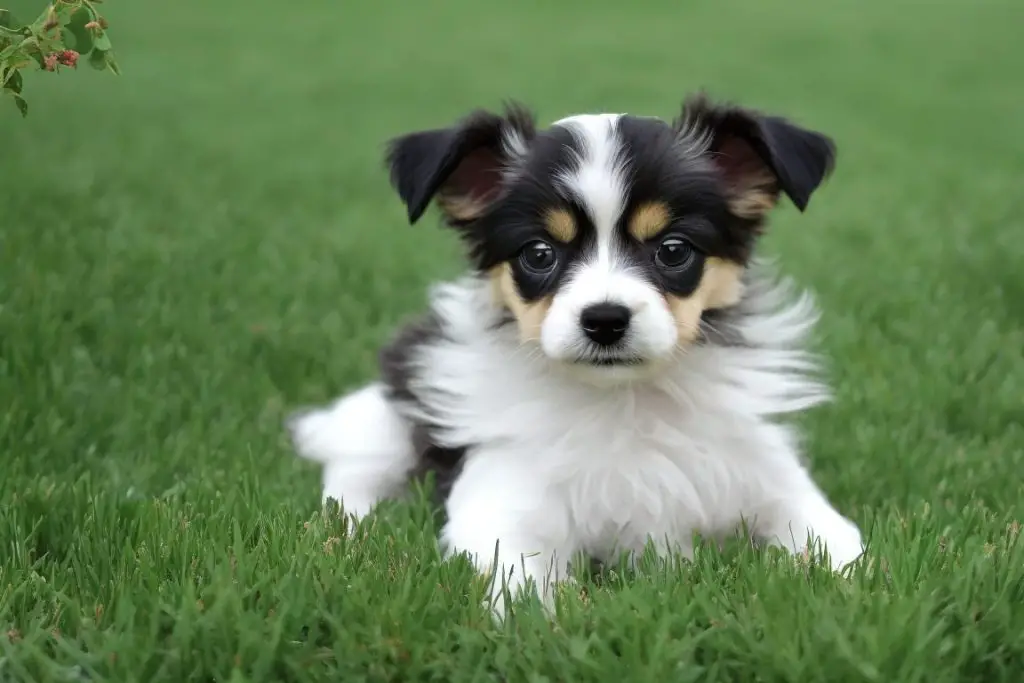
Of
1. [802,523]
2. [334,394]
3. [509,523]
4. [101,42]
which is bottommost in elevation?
[334,394]

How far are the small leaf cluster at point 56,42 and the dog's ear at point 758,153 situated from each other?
71.5 inches

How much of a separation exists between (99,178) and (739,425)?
23.6ft

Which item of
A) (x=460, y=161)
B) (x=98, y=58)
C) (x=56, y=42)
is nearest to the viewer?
(x=56, y=42)

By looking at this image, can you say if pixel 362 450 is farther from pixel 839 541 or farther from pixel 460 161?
pixel 839 541

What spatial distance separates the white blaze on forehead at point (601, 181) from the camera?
342 cm

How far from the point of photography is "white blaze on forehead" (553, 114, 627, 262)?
342cm

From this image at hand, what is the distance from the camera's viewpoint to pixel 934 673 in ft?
8.40

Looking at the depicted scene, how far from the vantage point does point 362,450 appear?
457 centimetres

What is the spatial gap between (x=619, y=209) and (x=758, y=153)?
0.59 metres

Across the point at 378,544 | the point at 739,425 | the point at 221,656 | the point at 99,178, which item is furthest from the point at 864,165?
the point at 221,656

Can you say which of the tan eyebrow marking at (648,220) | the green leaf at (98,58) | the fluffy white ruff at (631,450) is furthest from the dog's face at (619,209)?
the green leaf at (98,58)

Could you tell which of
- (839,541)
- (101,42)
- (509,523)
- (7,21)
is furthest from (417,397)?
(7,21)

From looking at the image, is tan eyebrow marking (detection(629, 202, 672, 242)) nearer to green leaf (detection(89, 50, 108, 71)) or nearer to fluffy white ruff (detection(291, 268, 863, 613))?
fluffy white ruff (detection(291, 268, 863, 613))

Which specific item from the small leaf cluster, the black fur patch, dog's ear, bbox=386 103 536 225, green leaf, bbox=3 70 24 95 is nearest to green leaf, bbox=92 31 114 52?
the small leaf cluster
